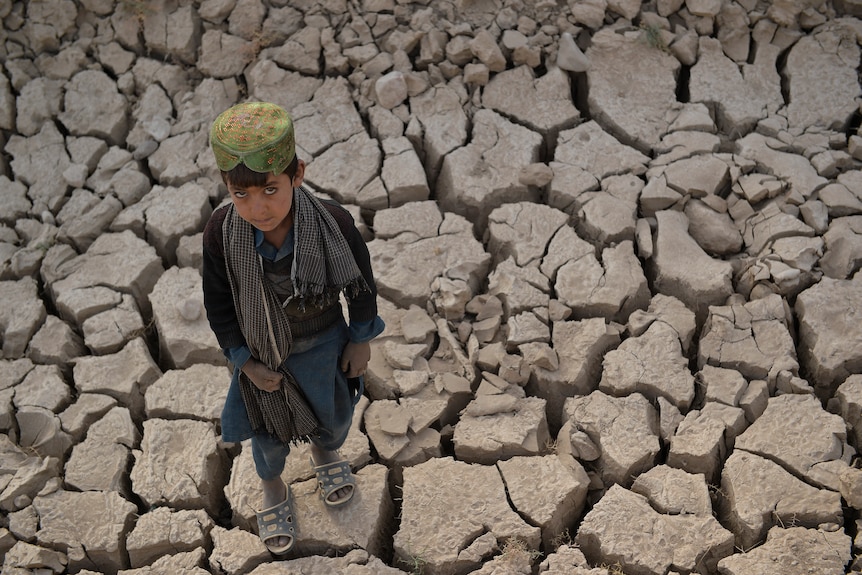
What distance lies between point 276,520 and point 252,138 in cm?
126

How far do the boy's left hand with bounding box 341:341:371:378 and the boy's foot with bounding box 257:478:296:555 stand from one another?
465 mm

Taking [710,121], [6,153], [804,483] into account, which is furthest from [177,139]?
[804,483]

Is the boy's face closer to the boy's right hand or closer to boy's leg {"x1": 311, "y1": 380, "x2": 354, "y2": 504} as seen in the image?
the boy's right hand

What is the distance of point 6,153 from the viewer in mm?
3676

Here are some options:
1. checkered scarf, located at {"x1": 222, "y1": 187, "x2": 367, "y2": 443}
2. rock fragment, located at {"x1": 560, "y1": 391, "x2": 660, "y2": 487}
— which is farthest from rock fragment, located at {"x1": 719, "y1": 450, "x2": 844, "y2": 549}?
checkered scarf, located at {"x1": 222, "y1": 187, "x2": 367, "y2": 443}

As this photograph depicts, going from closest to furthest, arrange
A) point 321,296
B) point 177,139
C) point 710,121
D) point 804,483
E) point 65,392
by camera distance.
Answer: point 321,296 → point 804,483 → point 65,392 → point 710,121 → point 177,139

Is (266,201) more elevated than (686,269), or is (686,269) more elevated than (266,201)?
(266,201)

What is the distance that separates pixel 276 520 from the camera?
235 centimetres

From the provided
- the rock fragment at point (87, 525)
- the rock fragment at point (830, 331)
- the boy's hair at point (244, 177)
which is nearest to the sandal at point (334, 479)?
the rock fragment at point (87, 525)

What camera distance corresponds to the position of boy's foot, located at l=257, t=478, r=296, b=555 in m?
2.34

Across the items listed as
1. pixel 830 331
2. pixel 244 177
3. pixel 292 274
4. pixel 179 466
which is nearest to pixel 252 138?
pixel 244 177

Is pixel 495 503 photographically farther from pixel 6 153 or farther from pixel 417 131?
pixel 6 153

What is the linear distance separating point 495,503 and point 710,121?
2104mm

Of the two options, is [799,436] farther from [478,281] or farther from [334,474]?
[334,474]
